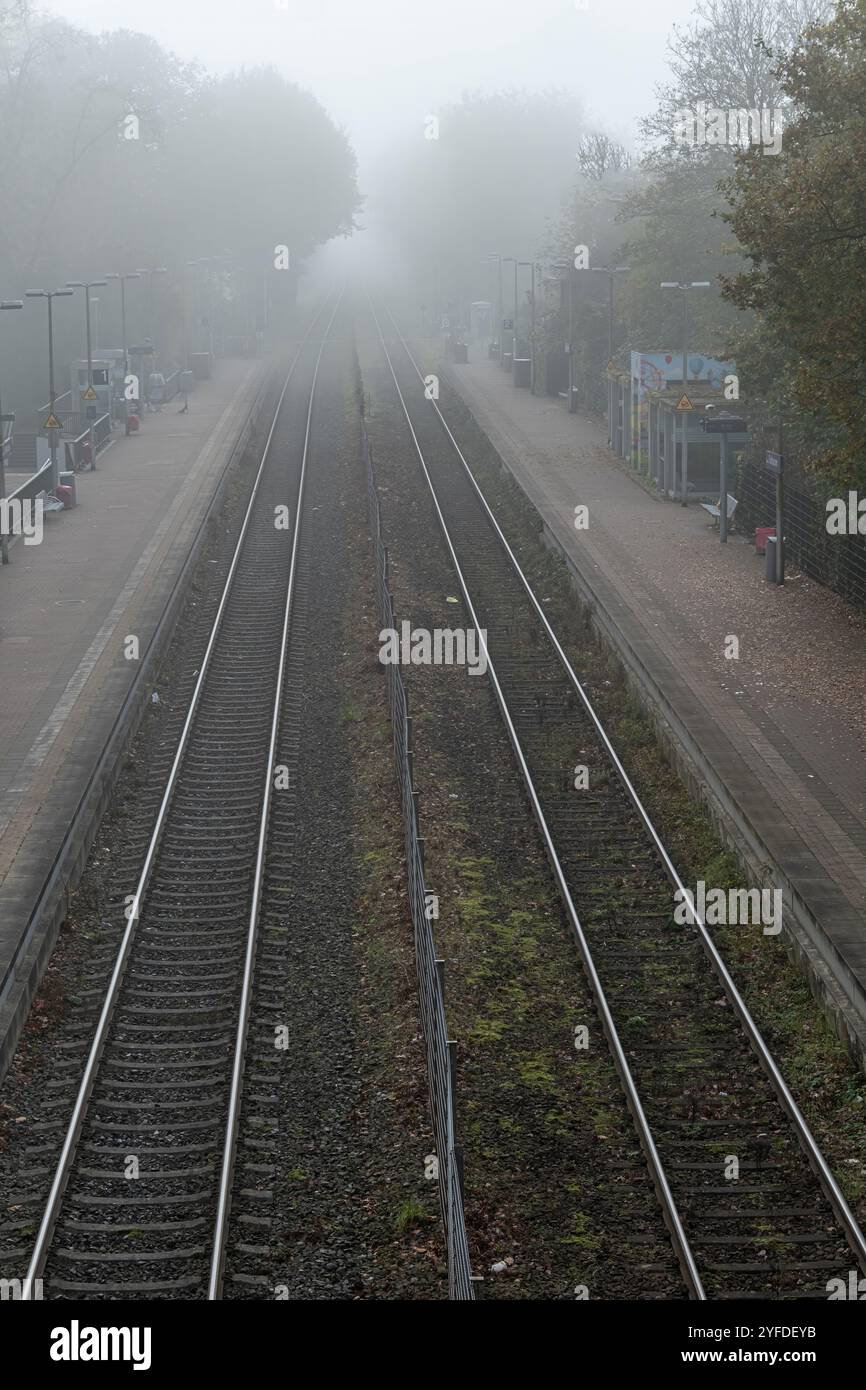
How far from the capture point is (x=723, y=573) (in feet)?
93.3

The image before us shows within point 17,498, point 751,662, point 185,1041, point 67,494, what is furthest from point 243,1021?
point 67,494

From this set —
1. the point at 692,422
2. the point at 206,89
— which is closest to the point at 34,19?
the point at 206,89

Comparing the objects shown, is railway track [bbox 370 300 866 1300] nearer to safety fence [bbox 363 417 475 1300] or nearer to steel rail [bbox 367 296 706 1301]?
steel rail [bbox 367 296 706 1301]

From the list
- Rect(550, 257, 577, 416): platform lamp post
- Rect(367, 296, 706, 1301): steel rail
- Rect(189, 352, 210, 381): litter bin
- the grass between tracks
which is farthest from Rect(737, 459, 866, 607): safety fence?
Rect(189, 352, 210, 381): litter bin

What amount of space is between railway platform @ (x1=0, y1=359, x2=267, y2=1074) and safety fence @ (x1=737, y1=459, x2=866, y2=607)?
11488 millimetres

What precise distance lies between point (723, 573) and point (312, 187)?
263 ft

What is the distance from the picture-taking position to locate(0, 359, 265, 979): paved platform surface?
16.3m

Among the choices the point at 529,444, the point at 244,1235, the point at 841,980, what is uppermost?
the point at 529,444

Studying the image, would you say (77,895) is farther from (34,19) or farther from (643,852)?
(34,19)

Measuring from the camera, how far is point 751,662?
72.9ft

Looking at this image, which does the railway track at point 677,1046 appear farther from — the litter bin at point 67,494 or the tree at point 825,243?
the litter bin at point 67,494

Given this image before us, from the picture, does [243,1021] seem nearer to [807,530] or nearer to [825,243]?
[825,243]
